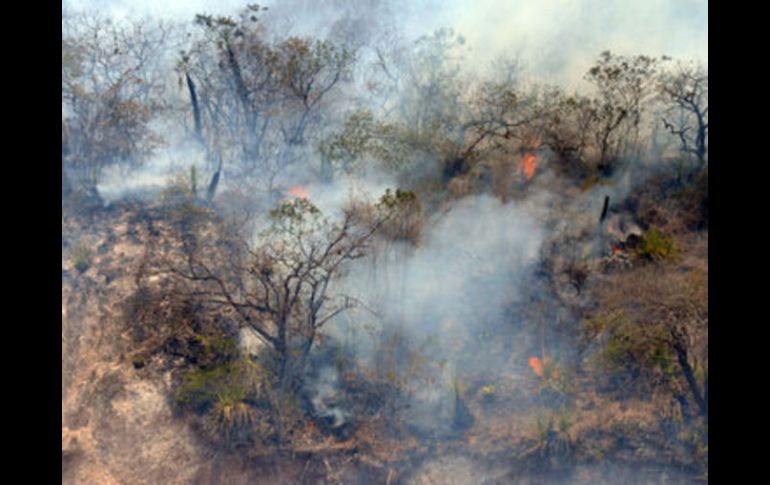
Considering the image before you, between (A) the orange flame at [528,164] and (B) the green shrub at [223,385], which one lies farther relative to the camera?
(A) the orange flame at [528,164]

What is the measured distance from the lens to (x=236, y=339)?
39.7 ft

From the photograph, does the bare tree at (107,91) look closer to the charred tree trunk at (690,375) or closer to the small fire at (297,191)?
the small fire at (297,191)

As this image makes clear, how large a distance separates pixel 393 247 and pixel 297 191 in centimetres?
412

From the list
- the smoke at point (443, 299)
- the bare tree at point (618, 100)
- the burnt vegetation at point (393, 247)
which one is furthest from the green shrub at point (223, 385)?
the bare tree at point (618, 100)

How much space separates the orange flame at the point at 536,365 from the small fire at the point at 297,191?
25.3 ft

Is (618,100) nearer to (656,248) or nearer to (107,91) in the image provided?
(656,248)

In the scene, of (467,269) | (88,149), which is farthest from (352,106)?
(88,149)

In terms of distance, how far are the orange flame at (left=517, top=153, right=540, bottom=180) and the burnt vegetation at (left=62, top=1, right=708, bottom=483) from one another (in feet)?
0.39

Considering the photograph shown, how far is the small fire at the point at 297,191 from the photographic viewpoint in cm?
1563

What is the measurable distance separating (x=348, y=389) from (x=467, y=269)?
14.6 ft

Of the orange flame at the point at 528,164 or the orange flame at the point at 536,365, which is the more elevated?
the orange flame at the point at 528,164

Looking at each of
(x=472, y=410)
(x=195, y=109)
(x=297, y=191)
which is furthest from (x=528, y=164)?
(x=195, y=109)
